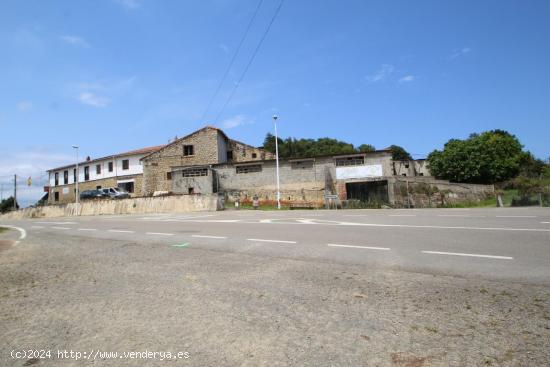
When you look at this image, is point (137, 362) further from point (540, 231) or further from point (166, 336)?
point (540, 231)

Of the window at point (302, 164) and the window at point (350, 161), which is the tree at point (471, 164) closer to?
the window at point (350, 161)

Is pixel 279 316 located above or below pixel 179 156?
below

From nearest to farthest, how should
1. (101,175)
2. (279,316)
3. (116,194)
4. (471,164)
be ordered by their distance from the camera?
(279,316), (116,194), (471,164), (101,175)

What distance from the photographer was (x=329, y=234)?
1047cm

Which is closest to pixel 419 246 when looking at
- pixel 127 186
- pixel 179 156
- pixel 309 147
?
pixel 179 156

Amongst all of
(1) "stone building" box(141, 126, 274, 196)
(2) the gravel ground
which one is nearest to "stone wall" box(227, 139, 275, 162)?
(1) "stone building" box(141, 126, 274, 196)

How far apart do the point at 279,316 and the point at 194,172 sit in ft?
127

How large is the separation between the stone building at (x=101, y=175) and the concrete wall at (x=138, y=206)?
1171 cm

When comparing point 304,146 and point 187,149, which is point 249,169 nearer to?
point 187,149

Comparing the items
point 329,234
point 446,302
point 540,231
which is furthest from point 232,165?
point 446,302

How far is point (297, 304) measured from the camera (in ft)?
14.0

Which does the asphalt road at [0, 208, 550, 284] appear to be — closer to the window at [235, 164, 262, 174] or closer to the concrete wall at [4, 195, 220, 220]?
the concrete wall at [4, 195, 220, 220]

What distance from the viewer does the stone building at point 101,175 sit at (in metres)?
52.1

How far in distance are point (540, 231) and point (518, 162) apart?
195 feet
